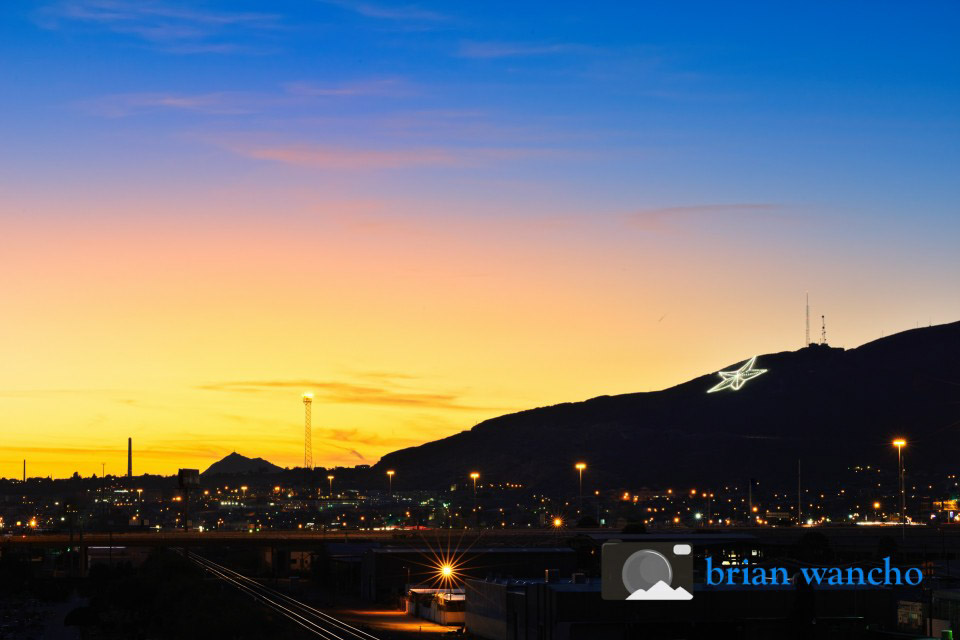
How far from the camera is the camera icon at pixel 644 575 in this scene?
90.2m

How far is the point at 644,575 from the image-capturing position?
311 feet

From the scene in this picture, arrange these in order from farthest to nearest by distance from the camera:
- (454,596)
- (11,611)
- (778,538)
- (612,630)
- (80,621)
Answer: (778,538) < (11,611) < (80,621) < (454,596) < (612,630)

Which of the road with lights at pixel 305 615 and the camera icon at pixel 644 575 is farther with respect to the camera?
the road with lights at pixel 305 615

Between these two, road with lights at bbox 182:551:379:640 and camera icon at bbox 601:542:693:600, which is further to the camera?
road with lights at bbox 182:551:379:640

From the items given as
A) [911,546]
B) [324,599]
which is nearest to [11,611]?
[324,599]

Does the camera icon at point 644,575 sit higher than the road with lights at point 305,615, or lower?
higher

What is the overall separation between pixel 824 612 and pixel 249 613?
173 feet

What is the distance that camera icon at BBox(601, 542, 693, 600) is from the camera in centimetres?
9019

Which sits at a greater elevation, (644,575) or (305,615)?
(644,575)

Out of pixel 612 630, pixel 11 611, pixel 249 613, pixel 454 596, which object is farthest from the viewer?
pixel 11 611

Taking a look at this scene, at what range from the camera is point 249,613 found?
12256 centimetres

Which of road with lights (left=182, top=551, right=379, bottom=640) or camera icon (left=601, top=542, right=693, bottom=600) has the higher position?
camera icon (left=601, top=542, right=693, bottom=600)

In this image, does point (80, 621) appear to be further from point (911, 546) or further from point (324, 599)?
point (911, 546)

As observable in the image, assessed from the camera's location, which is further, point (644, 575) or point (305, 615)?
point (305, 615)
